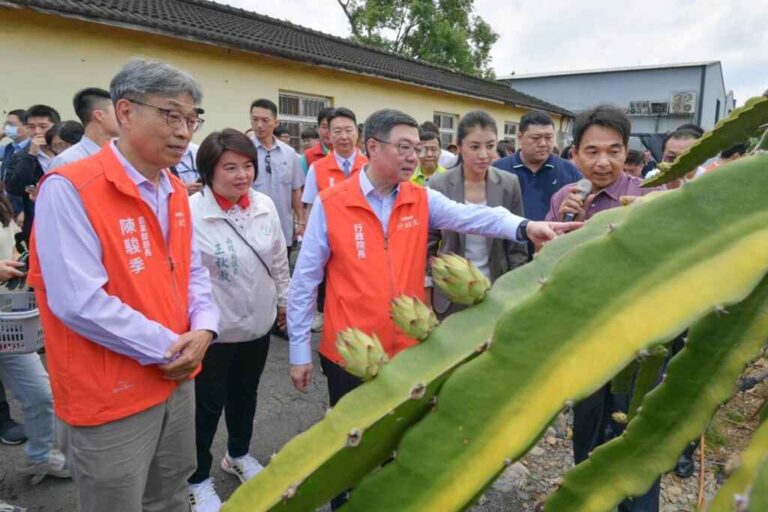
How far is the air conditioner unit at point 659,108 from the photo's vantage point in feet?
81.6

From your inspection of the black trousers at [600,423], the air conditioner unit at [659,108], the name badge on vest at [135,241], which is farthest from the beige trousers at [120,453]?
the air conditioner unit at [659,108]

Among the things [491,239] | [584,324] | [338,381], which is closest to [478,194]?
[491,239]

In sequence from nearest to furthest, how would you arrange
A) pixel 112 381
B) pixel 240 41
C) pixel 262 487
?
pixel 262 487
pixel 112 381
pixel 240 41

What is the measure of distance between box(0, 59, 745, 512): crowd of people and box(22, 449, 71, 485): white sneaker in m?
0.01

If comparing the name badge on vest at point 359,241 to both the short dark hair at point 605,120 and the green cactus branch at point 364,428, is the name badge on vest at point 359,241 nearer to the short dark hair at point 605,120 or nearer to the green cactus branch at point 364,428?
the short dark hair at point 605,120

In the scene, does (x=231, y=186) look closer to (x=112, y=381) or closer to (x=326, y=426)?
(x=112, y=381)

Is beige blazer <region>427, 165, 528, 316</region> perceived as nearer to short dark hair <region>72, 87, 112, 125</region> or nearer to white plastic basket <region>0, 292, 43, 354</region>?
white plastic basket <region>0, 292, 43, 354</region>

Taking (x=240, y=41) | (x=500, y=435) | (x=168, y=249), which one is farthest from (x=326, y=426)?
(x=240, y=41)

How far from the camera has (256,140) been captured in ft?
18.3

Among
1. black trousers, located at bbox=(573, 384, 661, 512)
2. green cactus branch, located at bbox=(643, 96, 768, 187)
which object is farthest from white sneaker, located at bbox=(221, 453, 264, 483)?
green cactus branch, located at bbox=(643, 96, 768, 187)

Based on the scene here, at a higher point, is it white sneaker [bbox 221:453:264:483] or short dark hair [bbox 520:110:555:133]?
short dark hair [bbox 520:110:555:133]

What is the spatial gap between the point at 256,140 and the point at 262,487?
5.04 metres

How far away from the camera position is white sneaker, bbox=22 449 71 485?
9.98ft

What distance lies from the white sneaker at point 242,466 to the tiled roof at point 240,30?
5.84 m
